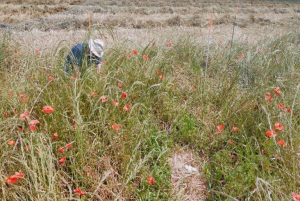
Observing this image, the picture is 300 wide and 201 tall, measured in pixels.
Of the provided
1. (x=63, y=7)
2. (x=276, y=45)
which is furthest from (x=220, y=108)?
(x=63, y=7)

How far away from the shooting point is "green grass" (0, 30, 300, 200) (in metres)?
1.40

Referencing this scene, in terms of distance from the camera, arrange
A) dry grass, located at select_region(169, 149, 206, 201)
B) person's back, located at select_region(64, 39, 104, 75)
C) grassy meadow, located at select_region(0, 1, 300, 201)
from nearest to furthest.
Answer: grassy meadow, located at select_region(0, 1, 300, 201) < dry grass, located at select_region(169, 149, 206, 201) < person's back, located at select_region(64, 39, 104, 75)

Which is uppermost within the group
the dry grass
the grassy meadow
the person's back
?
the person's back

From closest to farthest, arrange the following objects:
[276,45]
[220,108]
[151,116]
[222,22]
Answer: [151,116]
[220,108]
[276,45]
[222,22]

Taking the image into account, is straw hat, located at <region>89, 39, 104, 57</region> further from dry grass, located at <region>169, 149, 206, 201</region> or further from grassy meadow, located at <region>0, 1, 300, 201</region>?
dry grass, located at <region>169, 149, 206, 201</region>

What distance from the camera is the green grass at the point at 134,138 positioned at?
1396 mm

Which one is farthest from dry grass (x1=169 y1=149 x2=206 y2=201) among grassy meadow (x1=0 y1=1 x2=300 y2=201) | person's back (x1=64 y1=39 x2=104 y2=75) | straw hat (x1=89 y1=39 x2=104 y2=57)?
straw hat (x1=89 y1=39 x2=104 y2=57)

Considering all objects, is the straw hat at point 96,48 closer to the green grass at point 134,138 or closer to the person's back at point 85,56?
the person's back at point 85,56

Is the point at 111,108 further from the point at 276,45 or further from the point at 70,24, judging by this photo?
the point at 70,24

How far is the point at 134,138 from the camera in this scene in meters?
1.72

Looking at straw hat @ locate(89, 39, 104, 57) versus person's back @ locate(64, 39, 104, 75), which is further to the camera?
straw hat @ locate(89, 39, 104, 57)

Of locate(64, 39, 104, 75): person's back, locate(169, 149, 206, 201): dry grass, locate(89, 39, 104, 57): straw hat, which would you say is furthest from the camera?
locate(89, 39, 104, 57): straw hat

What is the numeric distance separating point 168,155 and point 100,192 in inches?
25.2

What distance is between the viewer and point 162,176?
1.62 meters
